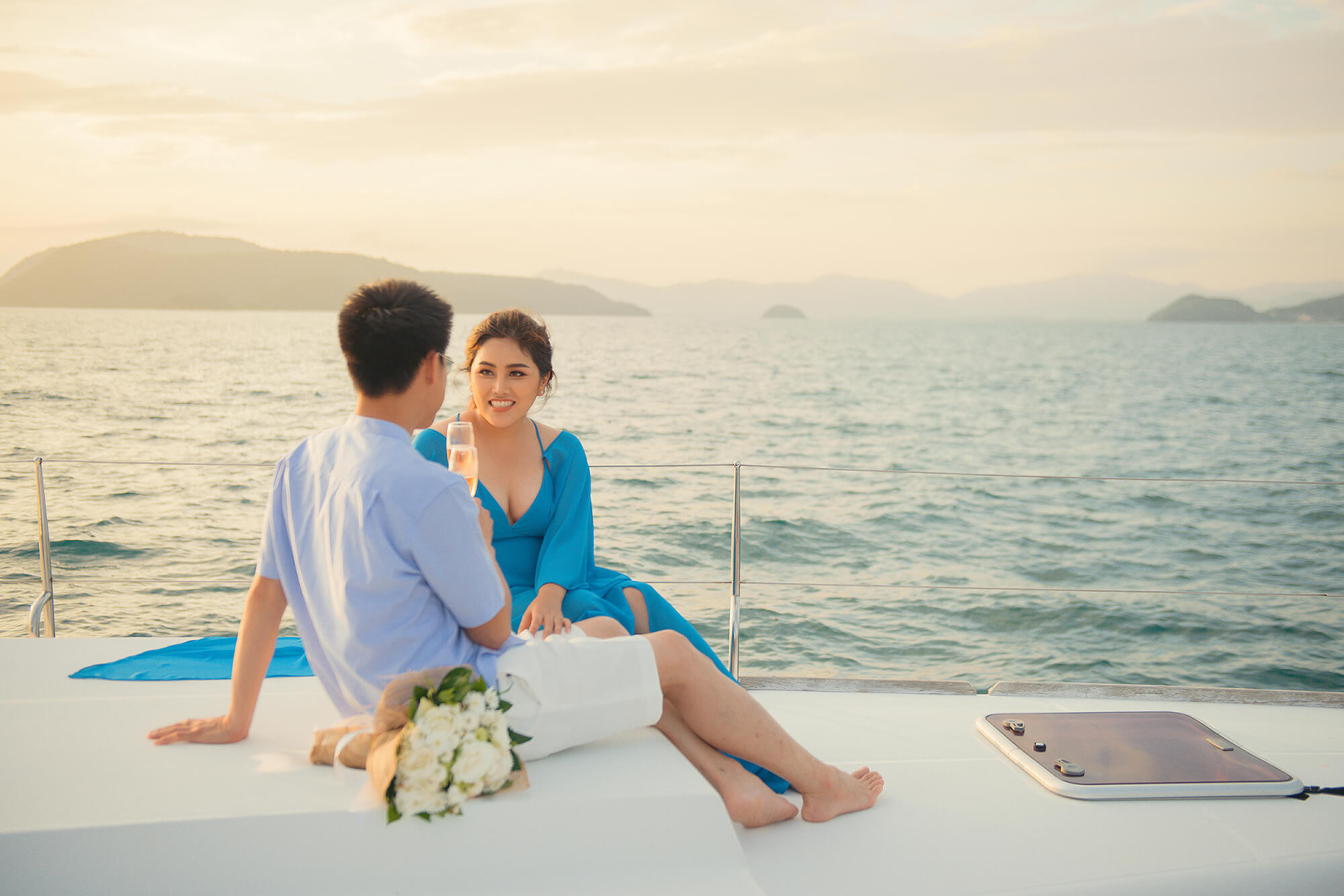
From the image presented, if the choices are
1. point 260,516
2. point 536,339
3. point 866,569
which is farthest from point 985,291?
point 536,339

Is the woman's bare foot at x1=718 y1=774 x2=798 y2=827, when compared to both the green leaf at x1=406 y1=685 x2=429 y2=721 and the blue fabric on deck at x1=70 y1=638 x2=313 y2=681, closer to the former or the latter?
the green leaf at x1=406 y1=685 x2=429 y2=721

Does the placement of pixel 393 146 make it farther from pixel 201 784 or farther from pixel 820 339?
pixel 820 339

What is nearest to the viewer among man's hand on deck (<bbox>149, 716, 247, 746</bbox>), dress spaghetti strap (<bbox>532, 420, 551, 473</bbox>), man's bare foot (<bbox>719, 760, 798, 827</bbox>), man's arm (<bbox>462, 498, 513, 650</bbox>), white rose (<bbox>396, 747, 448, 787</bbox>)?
white rose (<bbox>396, 747, 448, 787</bbox>)

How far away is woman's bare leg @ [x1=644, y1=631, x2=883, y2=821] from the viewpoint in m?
1.64

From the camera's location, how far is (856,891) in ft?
5.12

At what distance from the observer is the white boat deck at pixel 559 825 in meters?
1.31

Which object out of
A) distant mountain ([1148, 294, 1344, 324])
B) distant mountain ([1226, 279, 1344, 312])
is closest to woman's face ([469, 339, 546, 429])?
distant mountain ([1226, 279, 1344, 312])

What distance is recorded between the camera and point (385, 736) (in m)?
1.36

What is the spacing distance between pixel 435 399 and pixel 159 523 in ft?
35.1

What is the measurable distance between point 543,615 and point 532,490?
38 centimetres

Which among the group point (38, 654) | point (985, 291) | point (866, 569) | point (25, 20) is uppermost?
point (25, 20)

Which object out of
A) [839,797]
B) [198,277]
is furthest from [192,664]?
[198,277]

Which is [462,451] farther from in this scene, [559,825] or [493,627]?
[559,825]

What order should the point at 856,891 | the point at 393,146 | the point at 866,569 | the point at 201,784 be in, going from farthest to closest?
the point at 393,146, the point at 866,569, the point at 856,891, the point at 201,784
